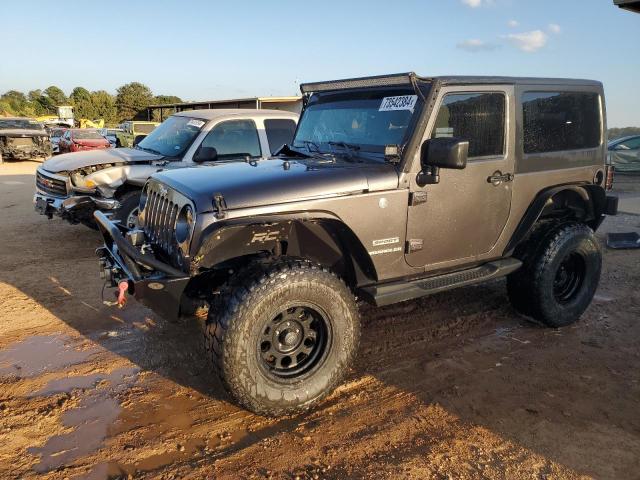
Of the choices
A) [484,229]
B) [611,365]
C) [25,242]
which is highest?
[484,229]

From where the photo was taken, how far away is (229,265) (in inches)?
132

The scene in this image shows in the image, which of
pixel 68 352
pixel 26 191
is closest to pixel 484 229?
pixel 68 352

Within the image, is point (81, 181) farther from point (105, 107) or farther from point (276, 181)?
point (105, 107)

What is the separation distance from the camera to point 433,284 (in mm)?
3826

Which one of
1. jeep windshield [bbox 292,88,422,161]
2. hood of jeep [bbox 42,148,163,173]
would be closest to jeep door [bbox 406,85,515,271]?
jeep windshield [bbox 292,88,422,161]

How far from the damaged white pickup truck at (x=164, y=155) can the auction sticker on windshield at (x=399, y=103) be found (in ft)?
10.4

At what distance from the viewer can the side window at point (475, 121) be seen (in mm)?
3768

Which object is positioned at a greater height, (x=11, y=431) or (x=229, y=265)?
(x=229, y=265)

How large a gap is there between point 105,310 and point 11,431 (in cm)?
199

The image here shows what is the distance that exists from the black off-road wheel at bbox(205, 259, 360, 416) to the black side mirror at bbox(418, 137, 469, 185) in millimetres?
1022

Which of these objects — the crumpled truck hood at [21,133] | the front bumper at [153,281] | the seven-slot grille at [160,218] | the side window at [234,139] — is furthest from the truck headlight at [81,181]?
the crumpled truck hood at [21,133]

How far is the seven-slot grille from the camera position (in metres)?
3.38

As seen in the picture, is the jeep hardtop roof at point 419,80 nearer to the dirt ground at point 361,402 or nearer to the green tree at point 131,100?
the dirt ground at point 361,402

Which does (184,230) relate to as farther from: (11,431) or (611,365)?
(611,365)
